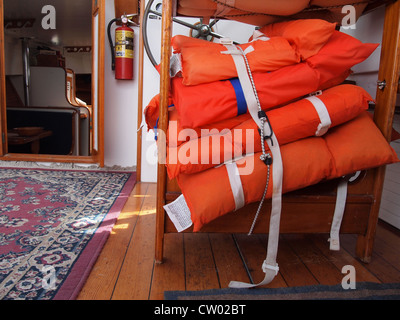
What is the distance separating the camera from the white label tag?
1258 mm

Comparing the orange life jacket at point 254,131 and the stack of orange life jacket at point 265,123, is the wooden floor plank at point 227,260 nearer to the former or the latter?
the stack of orange life jacket at point 265,123

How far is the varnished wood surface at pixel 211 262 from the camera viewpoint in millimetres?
1229

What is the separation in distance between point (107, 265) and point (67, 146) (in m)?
3.18

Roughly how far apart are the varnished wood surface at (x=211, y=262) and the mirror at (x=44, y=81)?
1.89 metres

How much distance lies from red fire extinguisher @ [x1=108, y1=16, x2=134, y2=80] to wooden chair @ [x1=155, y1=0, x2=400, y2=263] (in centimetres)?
177

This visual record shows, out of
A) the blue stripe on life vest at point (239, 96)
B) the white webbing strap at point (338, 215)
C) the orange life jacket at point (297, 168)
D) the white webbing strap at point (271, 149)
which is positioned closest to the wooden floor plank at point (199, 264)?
the white webbing strap at point (271, 149)

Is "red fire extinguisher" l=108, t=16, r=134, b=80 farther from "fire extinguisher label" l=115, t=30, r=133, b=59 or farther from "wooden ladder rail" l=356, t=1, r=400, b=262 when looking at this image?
"wooden ladder rail" l=356, t=1, r=400, b=262

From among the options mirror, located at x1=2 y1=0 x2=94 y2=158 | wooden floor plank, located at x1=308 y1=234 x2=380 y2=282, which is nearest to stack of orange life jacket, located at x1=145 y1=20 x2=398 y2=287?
wooden floor plank, located at x1=308 y1=234 x2=380 y2=282

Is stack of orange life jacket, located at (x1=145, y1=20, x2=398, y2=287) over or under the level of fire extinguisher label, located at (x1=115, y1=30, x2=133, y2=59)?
under

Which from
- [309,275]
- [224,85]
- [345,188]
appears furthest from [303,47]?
[309,275]

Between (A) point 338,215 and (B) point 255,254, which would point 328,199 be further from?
(B) point 255,254

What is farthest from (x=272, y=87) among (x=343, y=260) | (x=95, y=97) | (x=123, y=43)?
(x=95, y=97)

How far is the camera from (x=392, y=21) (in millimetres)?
1327

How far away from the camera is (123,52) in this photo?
2.84 meters
